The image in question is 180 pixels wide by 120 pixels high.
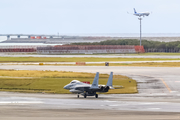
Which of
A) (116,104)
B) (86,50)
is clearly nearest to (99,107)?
(116,104)

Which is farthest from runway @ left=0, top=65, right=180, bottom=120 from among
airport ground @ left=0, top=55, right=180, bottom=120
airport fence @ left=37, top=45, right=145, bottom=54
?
airport fence @ left=37, top=45, right=145, bottom=54

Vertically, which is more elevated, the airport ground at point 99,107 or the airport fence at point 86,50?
the airport fence at point 86,50

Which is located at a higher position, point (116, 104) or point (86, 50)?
point (86, 50)

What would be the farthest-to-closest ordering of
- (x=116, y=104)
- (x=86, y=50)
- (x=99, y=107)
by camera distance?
(x=86, y=50) → (x=116, y=104) → (x=99, y=107)

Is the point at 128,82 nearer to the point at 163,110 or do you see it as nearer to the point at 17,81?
the point at 17,81

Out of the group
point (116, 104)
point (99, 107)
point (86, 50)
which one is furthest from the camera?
point (86, 50)

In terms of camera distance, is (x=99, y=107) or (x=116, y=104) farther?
(x=116, y=104)

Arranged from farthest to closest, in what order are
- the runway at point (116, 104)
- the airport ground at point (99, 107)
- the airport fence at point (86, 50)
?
the airport fence at point (86, 50), the runway at point (116, 104), the airport ground at point (99, 107)

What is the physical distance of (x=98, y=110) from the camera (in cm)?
3712

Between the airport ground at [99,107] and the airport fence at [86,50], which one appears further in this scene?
the airport fence at [86,50]

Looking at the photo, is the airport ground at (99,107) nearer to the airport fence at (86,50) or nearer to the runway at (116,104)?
the runway at (116,104)

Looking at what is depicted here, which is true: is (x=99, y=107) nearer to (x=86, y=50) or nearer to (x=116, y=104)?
(x=116, y=104)

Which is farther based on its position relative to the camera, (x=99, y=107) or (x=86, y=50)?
(x=86, y=50)

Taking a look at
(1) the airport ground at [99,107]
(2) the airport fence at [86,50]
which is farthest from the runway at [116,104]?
(2) the airport fence at [86,50]
